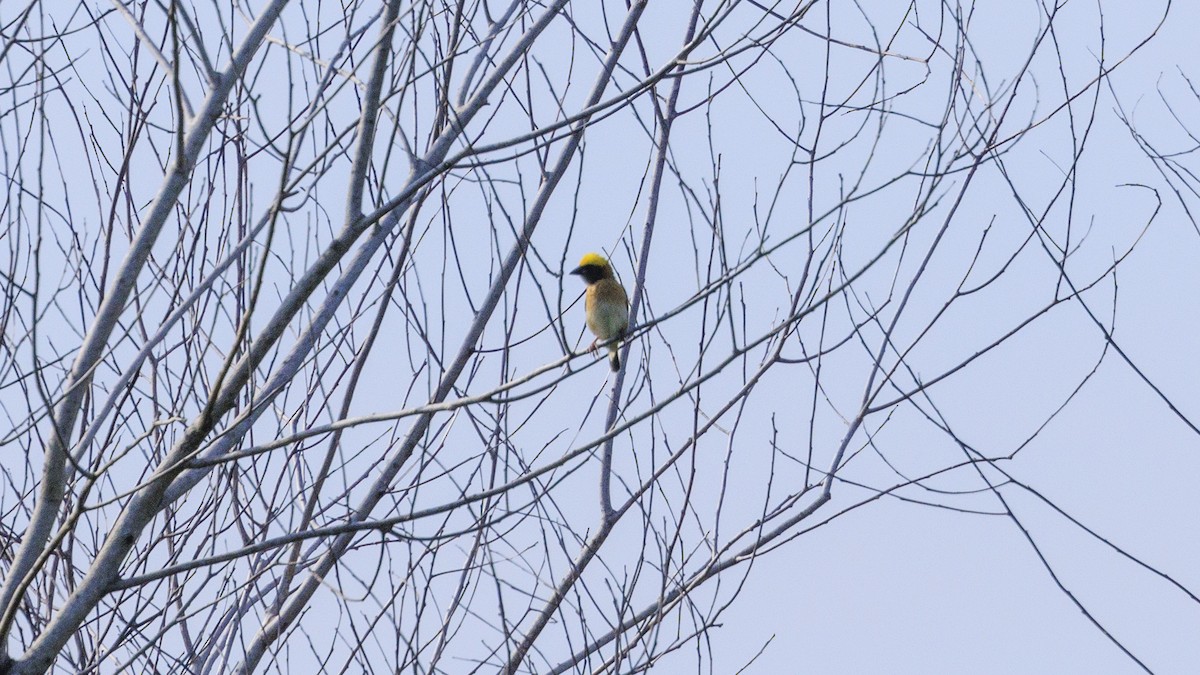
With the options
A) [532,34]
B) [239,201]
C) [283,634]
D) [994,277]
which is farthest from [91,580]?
[994,277]

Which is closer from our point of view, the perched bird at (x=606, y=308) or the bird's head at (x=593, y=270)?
the perched bird at (x=606, y=308)

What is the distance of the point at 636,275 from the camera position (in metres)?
3.77

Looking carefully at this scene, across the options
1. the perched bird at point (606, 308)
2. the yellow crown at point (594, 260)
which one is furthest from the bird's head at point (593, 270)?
the perched bird at point (606, 308)

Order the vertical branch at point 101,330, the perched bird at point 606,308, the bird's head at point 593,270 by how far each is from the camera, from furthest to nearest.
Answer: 1. the bird's head at point 593,270
2. the perched bird at point 606,308
3. the vertical branch at point 101,330

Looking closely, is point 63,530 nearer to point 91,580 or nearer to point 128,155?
point 91,580

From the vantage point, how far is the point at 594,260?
6379 millimetres

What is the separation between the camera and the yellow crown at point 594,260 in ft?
20.7

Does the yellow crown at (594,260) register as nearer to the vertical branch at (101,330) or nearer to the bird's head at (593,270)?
the bird's head at (593,270)

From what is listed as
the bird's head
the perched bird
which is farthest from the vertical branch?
the bird's head

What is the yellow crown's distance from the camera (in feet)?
20.7

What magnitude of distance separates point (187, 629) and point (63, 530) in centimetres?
122

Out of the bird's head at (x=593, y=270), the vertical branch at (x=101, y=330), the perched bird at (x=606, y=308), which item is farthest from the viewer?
the bird's head at (x=593, y=270)

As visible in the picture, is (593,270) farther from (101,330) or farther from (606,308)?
(101,330)

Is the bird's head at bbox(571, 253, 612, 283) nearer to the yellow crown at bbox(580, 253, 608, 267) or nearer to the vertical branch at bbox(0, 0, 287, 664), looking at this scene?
the yellow crown at bbox(580, 253, 608, 267)
